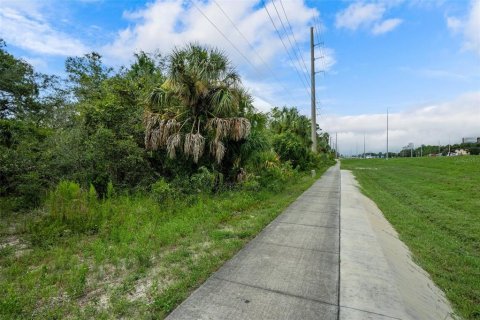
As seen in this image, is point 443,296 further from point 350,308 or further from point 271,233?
point 271,233

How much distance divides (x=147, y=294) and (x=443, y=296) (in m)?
3.67

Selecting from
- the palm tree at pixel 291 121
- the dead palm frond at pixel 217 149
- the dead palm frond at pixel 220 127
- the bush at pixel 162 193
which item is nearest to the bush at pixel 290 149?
the palm tree at pixel 291 121

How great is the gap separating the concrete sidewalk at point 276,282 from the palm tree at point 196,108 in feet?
14.3

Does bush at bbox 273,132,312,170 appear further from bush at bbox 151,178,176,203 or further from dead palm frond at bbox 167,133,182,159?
bush at bbox 151,178,176,203

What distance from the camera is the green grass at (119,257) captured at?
9.18 feet

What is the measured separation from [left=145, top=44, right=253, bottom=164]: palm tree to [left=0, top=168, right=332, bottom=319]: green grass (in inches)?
95.9

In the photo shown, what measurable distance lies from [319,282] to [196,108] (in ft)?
24.7

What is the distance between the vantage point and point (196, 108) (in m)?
9.57

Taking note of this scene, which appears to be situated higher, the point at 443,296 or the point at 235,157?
the point at 235,157

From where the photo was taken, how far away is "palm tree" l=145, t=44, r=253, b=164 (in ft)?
28.8

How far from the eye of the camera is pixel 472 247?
5129 mm

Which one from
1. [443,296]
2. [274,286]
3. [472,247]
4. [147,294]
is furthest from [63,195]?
[472,247]

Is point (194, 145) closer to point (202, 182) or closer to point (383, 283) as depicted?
point (202, 182)

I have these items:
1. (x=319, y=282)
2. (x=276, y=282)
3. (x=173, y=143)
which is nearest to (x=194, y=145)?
(x=173, y=143)
